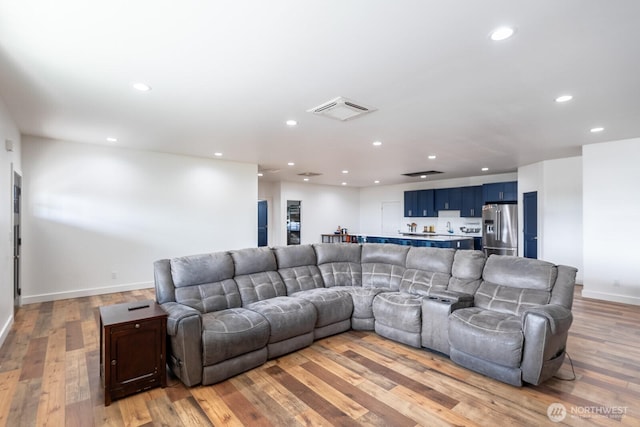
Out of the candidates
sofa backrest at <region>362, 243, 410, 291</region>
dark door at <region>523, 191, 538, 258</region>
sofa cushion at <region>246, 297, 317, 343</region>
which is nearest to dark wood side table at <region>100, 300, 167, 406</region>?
sofa cushion at <region>246, 297, 317, 343</region>

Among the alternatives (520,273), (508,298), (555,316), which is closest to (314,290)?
(508,298)

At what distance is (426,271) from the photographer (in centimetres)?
396

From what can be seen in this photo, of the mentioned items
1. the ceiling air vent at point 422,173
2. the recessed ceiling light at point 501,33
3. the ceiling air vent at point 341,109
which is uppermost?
the recessed ceiling light at point 501,33

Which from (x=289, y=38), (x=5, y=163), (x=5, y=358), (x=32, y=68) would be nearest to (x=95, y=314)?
(x=5, y=358)

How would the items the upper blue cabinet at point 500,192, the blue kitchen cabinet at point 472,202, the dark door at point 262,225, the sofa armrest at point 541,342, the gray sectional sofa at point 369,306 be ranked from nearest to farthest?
1. the sofa armrest at point 541,342
2. the gray sectional sofa at point 369,306
3. the upper blue cabinet at point 500,192
4. the blue kitchen cabinet at point 472,202
5. the dark door at point 262,225

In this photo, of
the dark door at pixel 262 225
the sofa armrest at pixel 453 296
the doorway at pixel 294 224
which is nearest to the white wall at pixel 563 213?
the sofa armrest at pixel 453 296

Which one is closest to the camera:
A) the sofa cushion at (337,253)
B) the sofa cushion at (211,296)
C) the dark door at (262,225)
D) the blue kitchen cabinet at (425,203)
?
the sofa cushion at (211,296)

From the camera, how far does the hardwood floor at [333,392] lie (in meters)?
2.19

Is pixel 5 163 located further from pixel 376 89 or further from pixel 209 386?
pixel 376 89

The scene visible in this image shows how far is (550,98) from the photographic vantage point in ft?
10.6

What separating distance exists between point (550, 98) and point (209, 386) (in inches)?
164

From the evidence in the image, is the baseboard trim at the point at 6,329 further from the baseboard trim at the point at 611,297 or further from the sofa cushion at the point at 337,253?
the baseboard trim at the point at 611,297

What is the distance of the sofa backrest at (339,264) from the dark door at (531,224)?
4.64 meters

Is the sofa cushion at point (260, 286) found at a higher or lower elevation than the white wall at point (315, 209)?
lower
